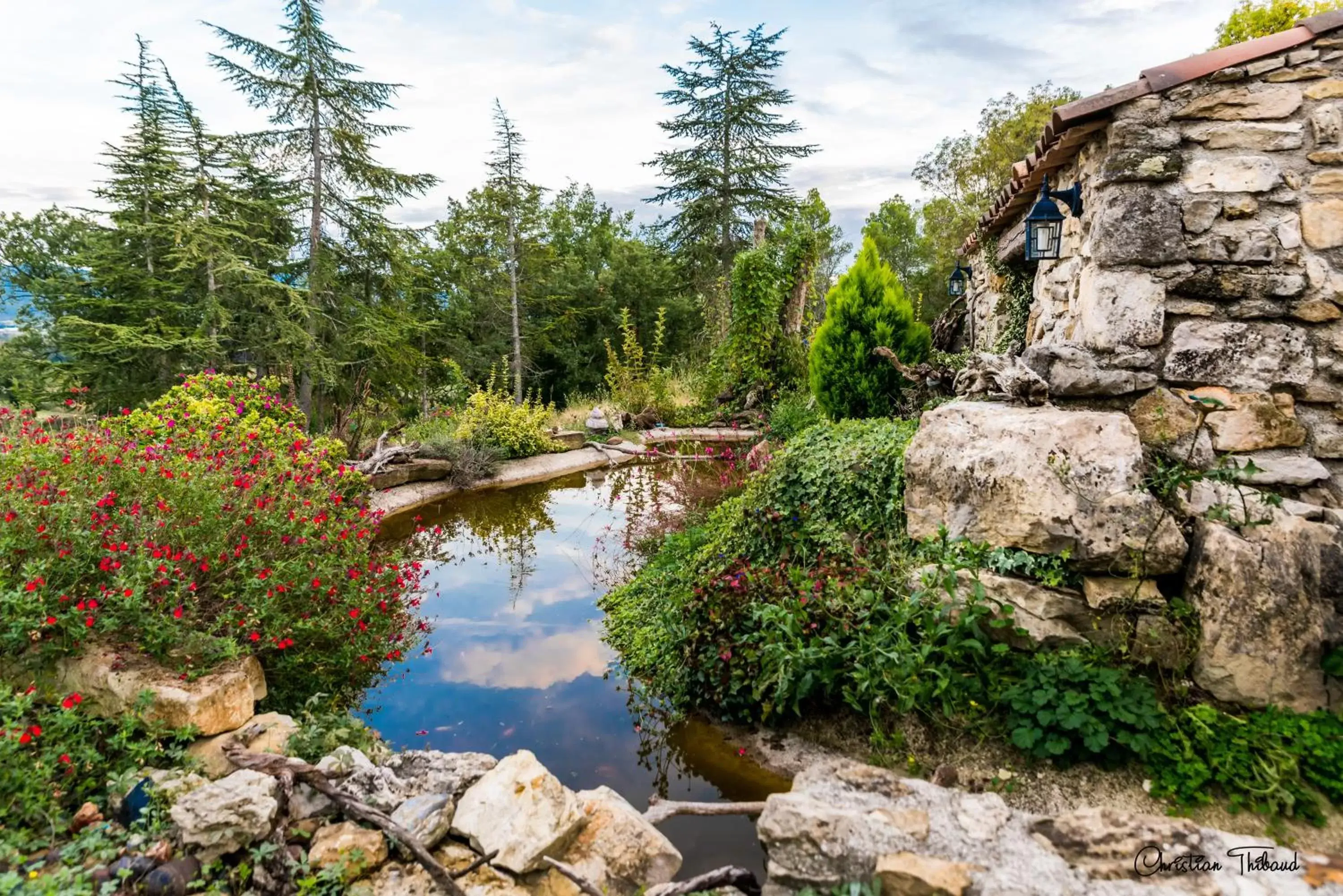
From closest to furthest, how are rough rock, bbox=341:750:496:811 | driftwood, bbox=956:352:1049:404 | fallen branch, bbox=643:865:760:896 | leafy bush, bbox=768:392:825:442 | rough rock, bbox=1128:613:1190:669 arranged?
fallen branch, bbox=643:865:760:896 < rough rock, bbox=341:750:496:811 < rough rock, bbox=1128:613:1190:669 < driftwood, bbox=956:352:1049:404 < leafy bush, bbox=768:392:825:442

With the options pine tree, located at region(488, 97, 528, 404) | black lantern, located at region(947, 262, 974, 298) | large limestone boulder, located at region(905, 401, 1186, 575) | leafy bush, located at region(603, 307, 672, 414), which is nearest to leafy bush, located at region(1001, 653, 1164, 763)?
large limestone boulder, located at region(905, 401, 1186, 575)

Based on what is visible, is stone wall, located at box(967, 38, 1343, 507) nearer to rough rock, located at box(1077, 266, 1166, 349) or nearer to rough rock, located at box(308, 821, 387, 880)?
rough rock, located at box(1077, 266, 1166, 349)

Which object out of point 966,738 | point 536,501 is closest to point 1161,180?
point 966,738

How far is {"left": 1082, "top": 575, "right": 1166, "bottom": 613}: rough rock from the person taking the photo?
9.25 ft

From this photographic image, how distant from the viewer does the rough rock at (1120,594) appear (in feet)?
9.25

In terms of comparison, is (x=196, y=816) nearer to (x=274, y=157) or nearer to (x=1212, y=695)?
(x=1212, y=695)

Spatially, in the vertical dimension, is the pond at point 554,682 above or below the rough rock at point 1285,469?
below

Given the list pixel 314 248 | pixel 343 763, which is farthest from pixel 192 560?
pixel 314 248

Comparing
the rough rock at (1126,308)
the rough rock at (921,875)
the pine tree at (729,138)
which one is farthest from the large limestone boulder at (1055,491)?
the pine tree at (729,138)

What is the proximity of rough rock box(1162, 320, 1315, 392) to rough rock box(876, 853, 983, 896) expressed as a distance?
295cm

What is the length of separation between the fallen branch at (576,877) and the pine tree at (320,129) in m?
11.0

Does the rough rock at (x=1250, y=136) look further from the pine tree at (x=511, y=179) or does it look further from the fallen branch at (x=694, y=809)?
the pine tree at (x=511, y=179)

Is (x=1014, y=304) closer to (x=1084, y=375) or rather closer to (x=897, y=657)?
(x=1084, y=375)

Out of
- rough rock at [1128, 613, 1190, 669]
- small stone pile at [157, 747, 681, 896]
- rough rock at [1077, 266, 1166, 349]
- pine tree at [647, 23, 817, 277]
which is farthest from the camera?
pine tree at [647, 23, 817, 277]
